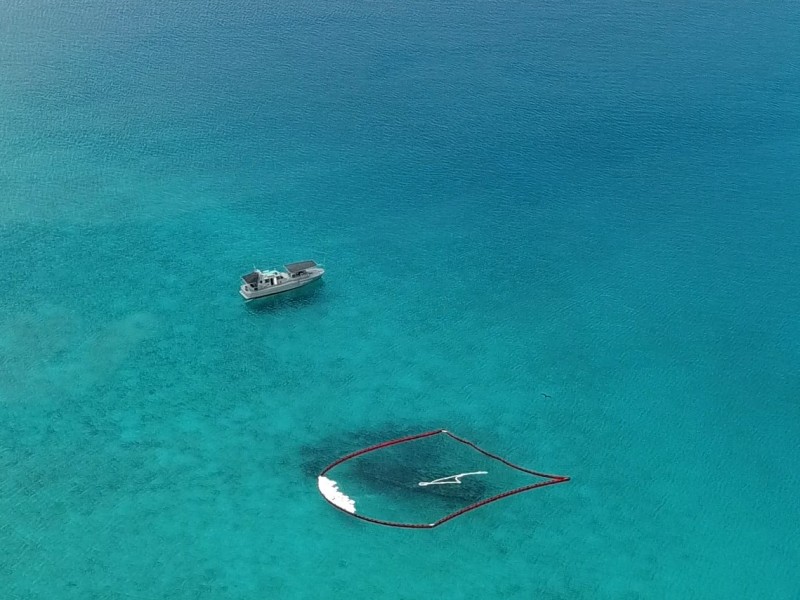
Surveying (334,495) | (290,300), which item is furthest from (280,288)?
(334,495)

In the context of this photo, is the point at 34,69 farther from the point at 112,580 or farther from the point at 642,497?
the point at 642,497

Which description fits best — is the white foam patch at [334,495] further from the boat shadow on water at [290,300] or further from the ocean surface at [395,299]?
the boat shadow on water at [290,300]

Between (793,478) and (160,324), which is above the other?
(160,324)

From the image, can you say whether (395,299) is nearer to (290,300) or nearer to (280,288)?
(290,300)

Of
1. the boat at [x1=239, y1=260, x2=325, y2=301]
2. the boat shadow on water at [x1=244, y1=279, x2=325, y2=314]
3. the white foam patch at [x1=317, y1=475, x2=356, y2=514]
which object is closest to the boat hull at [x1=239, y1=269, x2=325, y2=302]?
the boat at [x1=239, y1=260, x2=325, y2=301]

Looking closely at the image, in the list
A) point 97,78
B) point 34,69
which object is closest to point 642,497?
point 97,78

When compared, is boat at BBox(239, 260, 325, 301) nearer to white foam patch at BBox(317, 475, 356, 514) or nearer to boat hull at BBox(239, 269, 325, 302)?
boat hull at BBox(239, 269, 325, 302)

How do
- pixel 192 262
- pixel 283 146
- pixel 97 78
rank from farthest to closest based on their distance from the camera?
pixel 97 78
pixel 283 146
pixel 192 262

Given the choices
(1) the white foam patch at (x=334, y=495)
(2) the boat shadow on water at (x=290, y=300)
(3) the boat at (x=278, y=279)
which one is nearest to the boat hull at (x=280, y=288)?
(3) the boat at (x=278, y=279)
